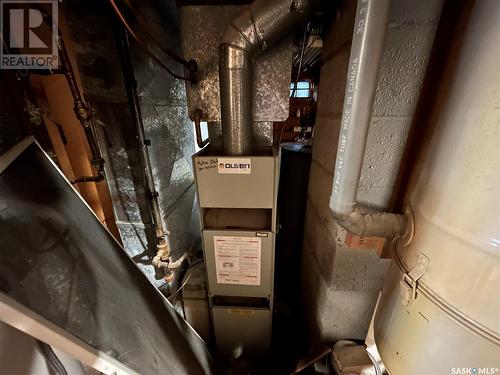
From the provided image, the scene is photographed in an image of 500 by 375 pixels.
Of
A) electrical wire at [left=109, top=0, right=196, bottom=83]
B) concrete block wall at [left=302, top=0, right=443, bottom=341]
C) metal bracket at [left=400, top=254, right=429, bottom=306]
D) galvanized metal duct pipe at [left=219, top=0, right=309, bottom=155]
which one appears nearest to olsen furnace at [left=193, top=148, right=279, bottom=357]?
galvanized metal duct pipe at [left=219, top=0, right=309, bottom=155]

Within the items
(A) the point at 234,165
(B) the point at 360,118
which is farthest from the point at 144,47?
(B) the point at 360,118

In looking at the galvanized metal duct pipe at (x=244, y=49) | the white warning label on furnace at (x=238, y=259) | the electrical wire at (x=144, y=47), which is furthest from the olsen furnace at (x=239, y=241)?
the electrical wire at (x=144, y=47)

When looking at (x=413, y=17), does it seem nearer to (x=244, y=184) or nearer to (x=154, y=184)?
(x=244, y=184)

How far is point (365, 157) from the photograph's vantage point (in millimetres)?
733

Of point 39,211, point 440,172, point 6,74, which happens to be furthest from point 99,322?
point 440,172

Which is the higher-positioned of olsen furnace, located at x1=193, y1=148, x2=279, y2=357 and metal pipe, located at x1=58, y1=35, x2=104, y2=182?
metal pipe, located at x1=58, y1=35, x2=104, y2=182

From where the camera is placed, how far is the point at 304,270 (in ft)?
4.69

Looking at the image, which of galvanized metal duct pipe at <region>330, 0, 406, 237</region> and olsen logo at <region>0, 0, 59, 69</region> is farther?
olsen logo at <region>0, 0, 59, 69</region>

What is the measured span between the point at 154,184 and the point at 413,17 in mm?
1256

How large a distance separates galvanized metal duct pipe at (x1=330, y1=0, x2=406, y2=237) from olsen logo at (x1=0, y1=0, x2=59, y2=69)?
106cm

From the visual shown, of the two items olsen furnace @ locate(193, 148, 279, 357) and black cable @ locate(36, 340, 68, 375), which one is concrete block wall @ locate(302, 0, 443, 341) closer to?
olsen furnace @ locate(193, 148, 279, 357)

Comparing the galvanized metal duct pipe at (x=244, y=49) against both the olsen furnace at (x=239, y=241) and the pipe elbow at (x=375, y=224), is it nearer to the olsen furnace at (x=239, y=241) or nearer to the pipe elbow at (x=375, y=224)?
the olsen furnace at (x=239, y=241)

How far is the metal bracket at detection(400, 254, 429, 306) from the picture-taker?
20.3 inches

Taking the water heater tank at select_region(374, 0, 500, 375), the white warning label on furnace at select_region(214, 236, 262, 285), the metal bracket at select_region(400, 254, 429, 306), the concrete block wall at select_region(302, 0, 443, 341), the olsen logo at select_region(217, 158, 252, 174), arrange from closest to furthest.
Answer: the water heater tank at select_region(374, 0, 500, 375)
the metal bracket at select_region(400, 254, 429, 306)
the concrete block wall at select_region(302, 0, 443, 341)
the olsen logo at select_region(217, 158, 252, 174)
the white warning label on furnace at select_region(214, 236, 262, 285)
